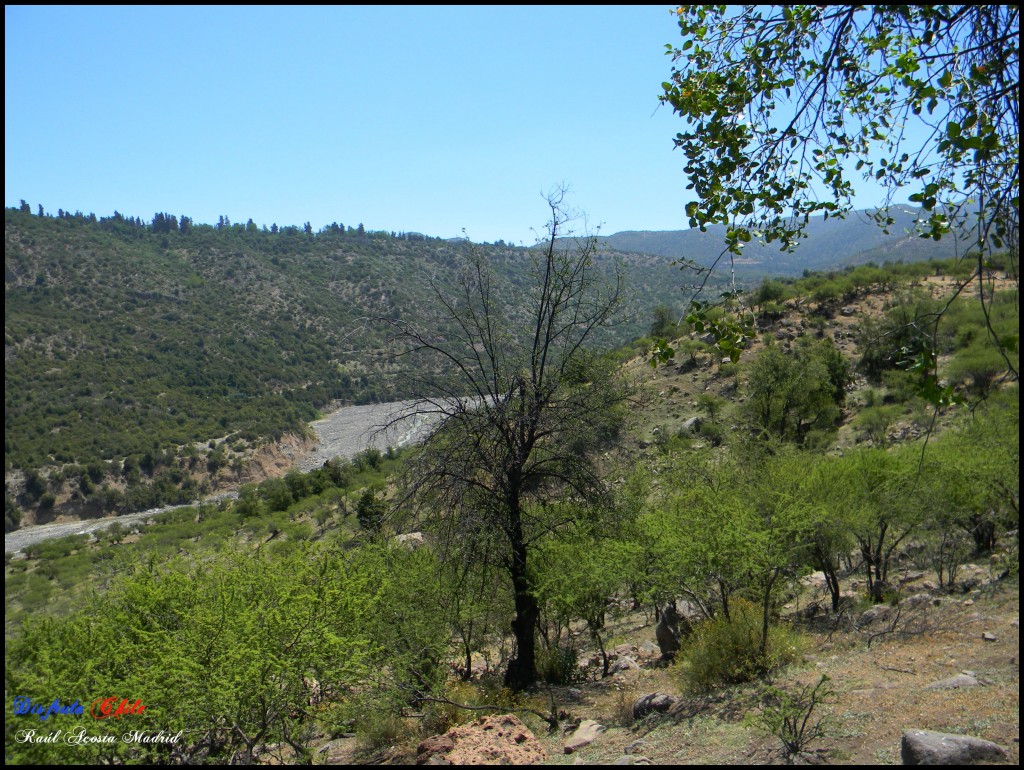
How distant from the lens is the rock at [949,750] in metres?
5.07

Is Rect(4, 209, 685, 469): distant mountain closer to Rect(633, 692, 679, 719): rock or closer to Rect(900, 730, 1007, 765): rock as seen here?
Rect(633, 692, 679, 719): rock

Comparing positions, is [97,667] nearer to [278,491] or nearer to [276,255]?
[278,491]

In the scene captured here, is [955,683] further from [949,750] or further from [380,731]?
[380,731]

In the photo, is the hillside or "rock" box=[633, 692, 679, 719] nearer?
the hillside

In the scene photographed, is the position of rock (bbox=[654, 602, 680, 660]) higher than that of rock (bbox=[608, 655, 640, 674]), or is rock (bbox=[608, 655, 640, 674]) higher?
rock (bbox=[654, 602, 680, 660])

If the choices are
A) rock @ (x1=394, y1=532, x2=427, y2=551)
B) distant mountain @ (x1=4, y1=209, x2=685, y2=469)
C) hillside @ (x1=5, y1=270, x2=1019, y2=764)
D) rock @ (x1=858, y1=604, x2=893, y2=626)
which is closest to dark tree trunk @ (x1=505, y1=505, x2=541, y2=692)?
hillside @ (x1=5, y1=270, x2=1019, y2=764)

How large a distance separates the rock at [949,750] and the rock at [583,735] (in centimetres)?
410

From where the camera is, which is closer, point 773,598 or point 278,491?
point 773,598

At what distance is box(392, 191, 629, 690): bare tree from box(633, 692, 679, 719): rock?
9.27ft

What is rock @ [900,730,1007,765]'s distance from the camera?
200 inches

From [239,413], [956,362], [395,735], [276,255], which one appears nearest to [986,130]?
[395,735]

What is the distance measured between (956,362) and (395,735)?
27811 millimetres

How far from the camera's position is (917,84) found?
4.29 m
